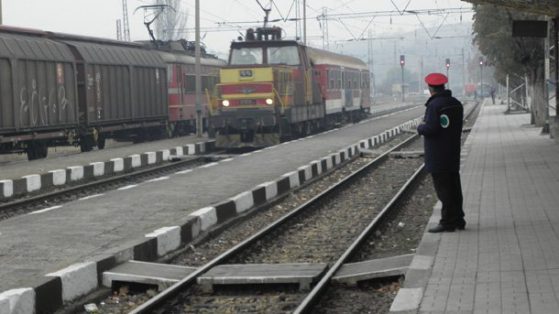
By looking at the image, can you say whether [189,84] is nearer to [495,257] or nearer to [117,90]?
[117,90]

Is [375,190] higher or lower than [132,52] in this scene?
lower

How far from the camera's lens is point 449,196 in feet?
34.2

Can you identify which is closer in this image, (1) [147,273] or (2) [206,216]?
(1) [147,273]

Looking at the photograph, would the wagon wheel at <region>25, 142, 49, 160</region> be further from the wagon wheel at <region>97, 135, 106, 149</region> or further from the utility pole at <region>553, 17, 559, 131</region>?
the utility pole at <region>553, 17, 559, 131</region>

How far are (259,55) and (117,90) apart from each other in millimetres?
4808

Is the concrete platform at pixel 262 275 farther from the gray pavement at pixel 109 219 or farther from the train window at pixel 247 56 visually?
the train window at pixel 247 56

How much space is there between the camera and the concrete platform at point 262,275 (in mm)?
8797

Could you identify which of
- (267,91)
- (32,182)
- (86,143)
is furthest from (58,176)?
(267,91)

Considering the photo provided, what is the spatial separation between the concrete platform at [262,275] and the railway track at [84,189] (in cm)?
581

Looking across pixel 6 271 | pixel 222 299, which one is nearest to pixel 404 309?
pixel 222 299

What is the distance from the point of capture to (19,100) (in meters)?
22.9

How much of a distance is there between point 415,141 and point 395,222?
22.0 metres

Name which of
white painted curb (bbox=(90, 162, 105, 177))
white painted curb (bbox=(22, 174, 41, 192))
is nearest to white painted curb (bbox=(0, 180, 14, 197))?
white painted curb (bbox=(22, 174, 41, 192))

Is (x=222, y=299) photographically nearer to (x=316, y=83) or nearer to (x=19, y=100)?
(x=19, y=100)
